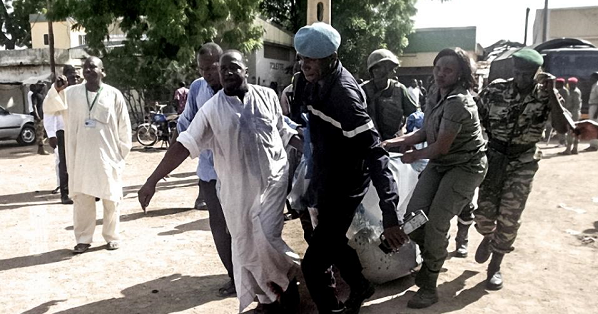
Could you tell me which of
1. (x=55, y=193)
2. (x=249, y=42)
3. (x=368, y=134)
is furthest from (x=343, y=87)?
(x=249, y=42)

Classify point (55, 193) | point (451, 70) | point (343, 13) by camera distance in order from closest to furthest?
1. point (451, 70)
2. point (55, 193)
3. point (343, 13)

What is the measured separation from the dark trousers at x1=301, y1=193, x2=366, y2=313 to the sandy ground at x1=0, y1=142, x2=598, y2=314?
0.58 m

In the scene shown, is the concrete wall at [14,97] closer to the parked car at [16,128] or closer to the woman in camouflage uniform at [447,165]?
the parked car at [16,128]

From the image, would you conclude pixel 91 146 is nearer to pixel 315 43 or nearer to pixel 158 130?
pixel 315 43

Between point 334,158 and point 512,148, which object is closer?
point 334,158

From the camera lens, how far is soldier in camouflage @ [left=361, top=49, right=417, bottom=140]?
4863 mm

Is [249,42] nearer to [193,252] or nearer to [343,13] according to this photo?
[343,13]

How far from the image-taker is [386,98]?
4938mm

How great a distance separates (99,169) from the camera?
196 inches

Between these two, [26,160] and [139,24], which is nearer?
[26,160]

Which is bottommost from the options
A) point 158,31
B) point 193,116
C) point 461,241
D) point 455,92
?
point 461,241

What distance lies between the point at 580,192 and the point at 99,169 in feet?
21.2

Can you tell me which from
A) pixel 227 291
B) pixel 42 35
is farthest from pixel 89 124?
pixel 42 35

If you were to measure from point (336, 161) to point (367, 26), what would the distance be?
Result: 2132 cm
